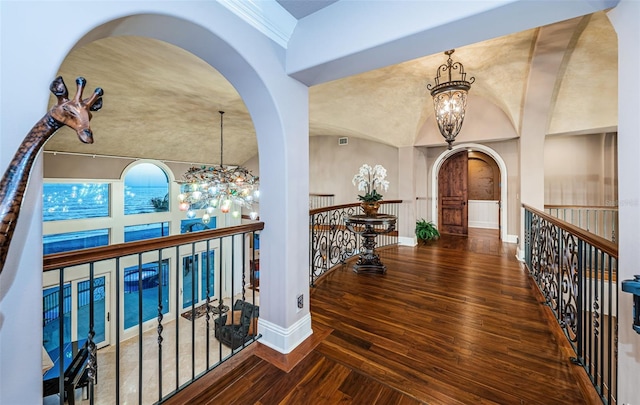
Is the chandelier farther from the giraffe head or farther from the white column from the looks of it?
the white column

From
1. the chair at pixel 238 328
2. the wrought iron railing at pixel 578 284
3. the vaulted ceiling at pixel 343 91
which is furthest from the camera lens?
the vaulted ceiling at pixel 343 91

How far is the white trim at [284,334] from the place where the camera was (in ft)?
6.75

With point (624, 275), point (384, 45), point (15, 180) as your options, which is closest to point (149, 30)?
point (15, 180)

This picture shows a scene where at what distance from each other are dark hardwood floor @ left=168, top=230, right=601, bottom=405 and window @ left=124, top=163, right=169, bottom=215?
5.83m

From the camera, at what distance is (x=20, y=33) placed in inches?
35.7

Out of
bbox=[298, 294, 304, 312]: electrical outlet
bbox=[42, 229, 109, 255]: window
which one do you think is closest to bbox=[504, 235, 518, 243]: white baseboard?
bbox=[298, 294, 304, 312]: electrical outlet

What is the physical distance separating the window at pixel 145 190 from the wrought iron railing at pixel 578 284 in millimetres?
7961

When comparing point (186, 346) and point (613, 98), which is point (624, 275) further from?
point (186, 346)

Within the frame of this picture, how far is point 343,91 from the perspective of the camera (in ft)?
14.0


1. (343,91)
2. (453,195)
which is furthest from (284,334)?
(453,195)

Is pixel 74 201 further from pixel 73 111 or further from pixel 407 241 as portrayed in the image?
pixel 407 241

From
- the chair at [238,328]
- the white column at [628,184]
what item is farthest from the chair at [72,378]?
the white column at [628,184]

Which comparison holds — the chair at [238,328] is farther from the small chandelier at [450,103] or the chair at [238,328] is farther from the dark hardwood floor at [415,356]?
the small chandelier at [450,103]

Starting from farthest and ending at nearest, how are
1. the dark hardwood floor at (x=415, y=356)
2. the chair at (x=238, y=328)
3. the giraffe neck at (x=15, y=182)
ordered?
the chair at (x=238, y=328) < the dark hardwood floor at (x=415, y=356) < the giraffe neck at (x=15, y=182)
